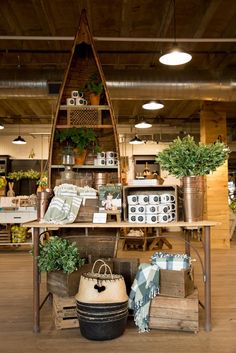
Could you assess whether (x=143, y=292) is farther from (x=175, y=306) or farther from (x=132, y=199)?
(x=132, y=199)

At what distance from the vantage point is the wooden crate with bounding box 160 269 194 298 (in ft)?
10.1

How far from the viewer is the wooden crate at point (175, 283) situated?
3082 mm

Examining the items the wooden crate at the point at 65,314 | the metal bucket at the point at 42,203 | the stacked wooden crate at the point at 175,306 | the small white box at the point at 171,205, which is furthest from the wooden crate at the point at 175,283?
the metal bucket at the point at 42,203

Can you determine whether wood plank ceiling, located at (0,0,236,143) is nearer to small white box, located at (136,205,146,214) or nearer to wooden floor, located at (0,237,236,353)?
small white box, located at (136,205,146,214)

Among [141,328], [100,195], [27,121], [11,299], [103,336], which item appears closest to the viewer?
[103,336]

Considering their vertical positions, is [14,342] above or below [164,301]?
below

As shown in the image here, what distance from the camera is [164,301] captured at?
307 centimetres

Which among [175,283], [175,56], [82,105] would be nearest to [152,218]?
[175,283]

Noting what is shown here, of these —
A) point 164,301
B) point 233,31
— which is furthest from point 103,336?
point 233,31

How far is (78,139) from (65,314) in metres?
1.81

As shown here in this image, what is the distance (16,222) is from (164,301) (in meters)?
4.57

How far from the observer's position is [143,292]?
312cm

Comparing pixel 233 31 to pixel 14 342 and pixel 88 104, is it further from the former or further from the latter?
pixel 14 342

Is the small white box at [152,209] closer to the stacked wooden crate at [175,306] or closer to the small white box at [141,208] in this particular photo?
the small white box at [141,208]
